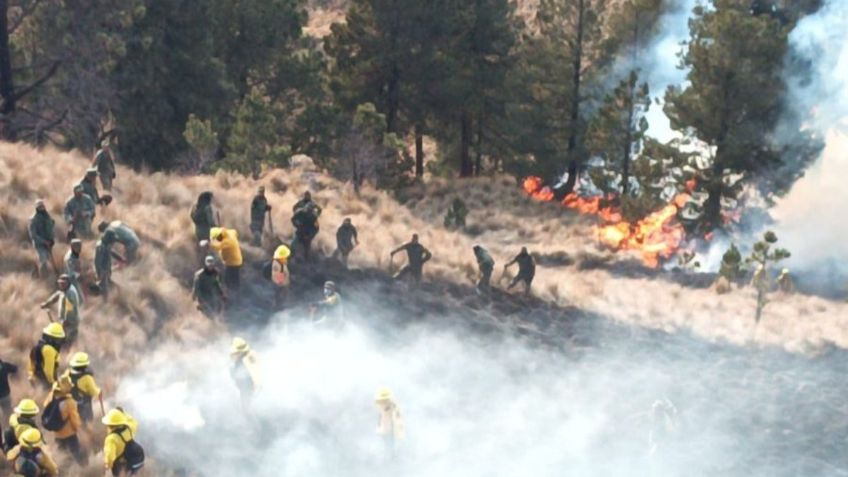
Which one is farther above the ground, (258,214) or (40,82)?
(40,82)

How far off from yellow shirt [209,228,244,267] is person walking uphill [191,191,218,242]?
68 cm

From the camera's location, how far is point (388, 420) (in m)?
13.2

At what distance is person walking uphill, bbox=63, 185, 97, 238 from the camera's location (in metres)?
16.5

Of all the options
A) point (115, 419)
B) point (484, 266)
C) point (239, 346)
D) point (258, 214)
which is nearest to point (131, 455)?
point (115, 419)

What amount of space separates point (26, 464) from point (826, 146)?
97.5 feet

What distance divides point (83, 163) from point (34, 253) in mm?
6527

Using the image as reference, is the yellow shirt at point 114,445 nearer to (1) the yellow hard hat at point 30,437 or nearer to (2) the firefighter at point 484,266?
(1) the yellow hard hat at point 30,437

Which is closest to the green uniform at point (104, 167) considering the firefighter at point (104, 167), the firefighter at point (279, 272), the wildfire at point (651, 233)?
the firefighter at point (104, 167)

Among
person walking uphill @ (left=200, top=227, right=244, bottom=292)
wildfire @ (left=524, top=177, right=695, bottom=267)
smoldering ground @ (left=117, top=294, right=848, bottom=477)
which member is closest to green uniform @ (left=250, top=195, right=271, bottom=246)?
person walking uphill @ (left=200, top=227, right=244, bottom=292)

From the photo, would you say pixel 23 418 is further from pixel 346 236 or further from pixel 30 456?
pixel 346 236

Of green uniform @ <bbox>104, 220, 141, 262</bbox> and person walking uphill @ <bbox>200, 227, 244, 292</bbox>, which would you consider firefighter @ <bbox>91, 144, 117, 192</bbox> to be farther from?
green uniform @ <bbox>104, 220, 141, 262</bbox>

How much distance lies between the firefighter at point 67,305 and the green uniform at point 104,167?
6405 mm

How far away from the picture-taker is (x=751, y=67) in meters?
30.0

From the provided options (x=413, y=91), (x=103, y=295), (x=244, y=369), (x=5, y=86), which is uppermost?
(x=413, y=91)
